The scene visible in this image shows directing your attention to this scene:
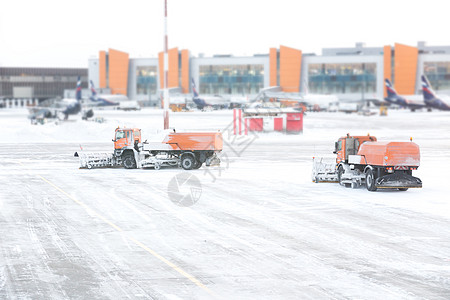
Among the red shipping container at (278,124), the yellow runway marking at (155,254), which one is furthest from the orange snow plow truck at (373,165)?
the red shipping container at (278,124)

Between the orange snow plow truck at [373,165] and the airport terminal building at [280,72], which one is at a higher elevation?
the airport terminal building at [280,72]

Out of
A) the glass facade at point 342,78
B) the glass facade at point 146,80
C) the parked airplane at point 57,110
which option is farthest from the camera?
the glass facade at point 146,80

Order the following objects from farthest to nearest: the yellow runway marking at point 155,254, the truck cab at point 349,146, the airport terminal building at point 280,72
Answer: the airport terminal building at point 280,72 < the truck cab at point 349,146 < the yellow runway marking at point 155,254

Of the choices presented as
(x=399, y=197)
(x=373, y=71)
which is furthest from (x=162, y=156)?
(x=373, y=71)

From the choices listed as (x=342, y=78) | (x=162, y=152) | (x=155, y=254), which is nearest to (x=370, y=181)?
(x=162, y=152)

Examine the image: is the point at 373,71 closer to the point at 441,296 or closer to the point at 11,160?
the point at 11,160

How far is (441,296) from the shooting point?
1201cm

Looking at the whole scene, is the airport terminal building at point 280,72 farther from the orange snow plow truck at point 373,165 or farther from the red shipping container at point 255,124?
the orange snow plow truck at point 373,165

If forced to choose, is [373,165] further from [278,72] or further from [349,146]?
[278,72]

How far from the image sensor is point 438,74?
17662 cm

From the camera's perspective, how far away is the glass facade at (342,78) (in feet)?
583

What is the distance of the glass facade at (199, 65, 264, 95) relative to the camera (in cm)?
18588

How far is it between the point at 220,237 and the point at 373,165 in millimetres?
11642

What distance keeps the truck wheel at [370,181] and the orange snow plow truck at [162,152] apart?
1042 cm
